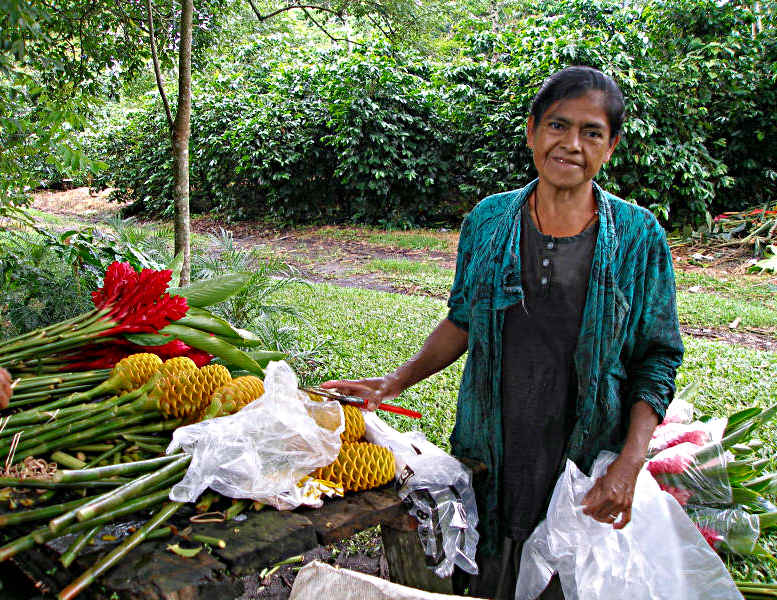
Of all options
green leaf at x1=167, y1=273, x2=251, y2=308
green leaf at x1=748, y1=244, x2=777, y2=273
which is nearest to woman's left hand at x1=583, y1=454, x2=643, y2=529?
green leaf at x1=167, y1=273, x2=251, y2=308

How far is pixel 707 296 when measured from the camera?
6723 millimetres

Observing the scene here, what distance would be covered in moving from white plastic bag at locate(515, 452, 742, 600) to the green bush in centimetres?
795

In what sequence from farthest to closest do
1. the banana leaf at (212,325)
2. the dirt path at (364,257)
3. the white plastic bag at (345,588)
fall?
the dirt path at (364,257)
the banana leaf at (212,325)
the white plastic bag at (345,588)

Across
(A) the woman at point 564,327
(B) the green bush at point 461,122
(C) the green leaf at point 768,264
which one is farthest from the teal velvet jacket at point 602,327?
(B) the green bush at point 461,122

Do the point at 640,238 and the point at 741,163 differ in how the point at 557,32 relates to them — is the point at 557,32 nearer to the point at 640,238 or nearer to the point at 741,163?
the point at 741,163

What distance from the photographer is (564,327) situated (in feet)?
5.34

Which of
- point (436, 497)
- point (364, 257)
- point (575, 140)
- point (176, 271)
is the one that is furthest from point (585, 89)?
point (364, 257)

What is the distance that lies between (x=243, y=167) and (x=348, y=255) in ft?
11.9

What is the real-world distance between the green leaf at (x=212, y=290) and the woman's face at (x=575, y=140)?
1166 millimetres

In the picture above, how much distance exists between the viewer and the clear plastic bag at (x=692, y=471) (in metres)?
2.01

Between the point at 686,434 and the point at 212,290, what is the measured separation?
1797mm

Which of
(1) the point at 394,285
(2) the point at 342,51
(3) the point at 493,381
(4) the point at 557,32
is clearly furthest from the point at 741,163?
(3) the point at 493,381

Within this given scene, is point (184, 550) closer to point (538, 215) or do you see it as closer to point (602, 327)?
point (602, 327)

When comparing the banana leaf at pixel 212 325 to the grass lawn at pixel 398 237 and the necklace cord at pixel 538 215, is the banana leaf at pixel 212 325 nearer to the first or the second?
the necklace cord at pixel 538 215
